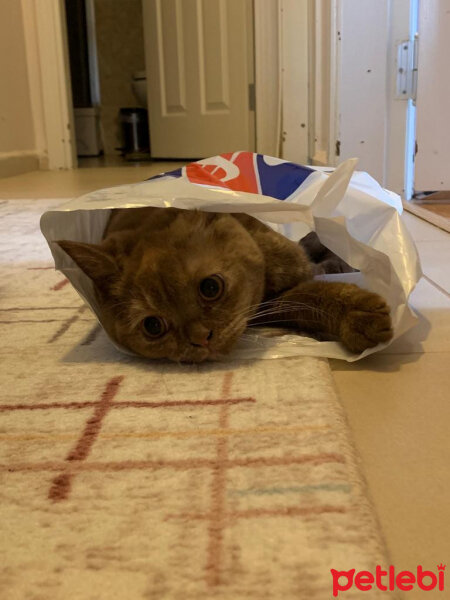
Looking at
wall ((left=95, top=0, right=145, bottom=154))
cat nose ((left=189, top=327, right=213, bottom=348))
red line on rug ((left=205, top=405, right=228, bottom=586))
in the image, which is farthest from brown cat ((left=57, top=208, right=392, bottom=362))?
wall ((left=95, top=0, right=145, bottom=154))

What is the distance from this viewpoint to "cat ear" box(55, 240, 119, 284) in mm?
839

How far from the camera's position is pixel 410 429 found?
68 cm

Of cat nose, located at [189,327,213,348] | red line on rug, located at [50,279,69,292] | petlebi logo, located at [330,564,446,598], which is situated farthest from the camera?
red line on rug, located at [50,279,69,292]

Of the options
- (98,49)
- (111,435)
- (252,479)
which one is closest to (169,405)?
(111,435)

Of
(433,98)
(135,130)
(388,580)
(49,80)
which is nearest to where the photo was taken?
(388,580)

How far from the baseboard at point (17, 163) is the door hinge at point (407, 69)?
245 cm

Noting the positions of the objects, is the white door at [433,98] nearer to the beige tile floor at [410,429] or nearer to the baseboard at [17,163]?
the beige tile floor at [410,429]

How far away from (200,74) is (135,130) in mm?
1598

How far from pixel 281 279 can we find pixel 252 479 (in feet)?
1.64

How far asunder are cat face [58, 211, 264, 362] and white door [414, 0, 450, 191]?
1510 millimetres

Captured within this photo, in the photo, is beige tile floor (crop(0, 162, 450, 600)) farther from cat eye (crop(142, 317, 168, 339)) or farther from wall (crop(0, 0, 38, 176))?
wall (crop(0, 0, 38, 176))

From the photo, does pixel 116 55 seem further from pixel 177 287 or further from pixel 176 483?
pixel 176 483

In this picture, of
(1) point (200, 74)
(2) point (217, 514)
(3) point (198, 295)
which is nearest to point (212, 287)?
(3) point (198, 295)

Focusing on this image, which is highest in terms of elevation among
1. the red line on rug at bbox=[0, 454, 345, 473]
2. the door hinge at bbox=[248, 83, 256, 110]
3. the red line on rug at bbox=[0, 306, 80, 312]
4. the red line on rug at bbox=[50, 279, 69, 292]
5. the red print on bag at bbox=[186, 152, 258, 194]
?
the door hinge at bbox=[248, 83, 256, 110]
